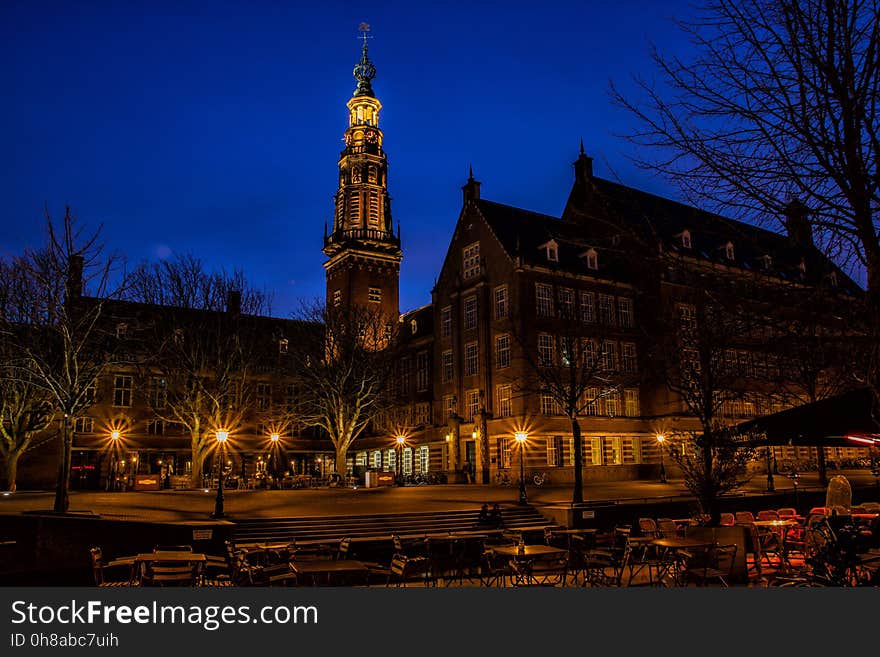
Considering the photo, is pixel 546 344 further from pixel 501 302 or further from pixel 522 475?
pixel 522 475

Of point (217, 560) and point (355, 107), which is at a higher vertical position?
point (355, 107)

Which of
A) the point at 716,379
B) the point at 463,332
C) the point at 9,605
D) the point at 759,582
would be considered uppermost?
the point at 463,332

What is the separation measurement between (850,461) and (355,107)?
59.0 metres

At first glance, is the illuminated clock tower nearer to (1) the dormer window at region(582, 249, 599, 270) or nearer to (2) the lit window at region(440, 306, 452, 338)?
(2) the lit window at region(440, 306, 452, 338)

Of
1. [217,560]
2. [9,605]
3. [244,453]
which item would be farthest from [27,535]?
[244,453]

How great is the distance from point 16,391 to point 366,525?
24485 millimetres

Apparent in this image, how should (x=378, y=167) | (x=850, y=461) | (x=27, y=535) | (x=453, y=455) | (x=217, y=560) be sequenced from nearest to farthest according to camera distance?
1. (x=217, y=560)
2. (x=27, y=535)
3. (x=453, y=455)
4. (x=850, y=461)
5. (x=378, y=167)

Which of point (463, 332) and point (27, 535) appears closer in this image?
point (27, 535)

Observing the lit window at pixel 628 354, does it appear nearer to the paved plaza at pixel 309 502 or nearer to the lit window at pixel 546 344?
the lit window at pixel 546 344

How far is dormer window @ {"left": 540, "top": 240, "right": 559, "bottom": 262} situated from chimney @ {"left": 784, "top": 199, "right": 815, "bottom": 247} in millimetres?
39799

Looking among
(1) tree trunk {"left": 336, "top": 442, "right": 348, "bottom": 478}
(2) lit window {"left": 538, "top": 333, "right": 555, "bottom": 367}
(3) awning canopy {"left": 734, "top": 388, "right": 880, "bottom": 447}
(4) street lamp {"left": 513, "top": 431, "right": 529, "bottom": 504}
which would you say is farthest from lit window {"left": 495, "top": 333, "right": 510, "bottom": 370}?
(3) awning canopy {"left": 734, "top": 388, "right": 880, "bottom": 447}

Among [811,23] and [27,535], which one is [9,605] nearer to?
[811,23]

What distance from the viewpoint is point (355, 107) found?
7712 centimetres

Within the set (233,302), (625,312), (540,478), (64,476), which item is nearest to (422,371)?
(625,312)
